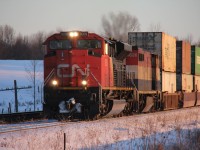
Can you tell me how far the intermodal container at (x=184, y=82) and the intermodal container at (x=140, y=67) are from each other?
607 centimetres

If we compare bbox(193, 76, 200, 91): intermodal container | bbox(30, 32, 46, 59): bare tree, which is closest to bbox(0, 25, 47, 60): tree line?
bbox(30, 32, 46, 59): bare tree

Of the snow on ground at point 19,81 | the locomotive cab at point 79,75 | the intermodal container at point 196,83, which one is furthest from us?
the snow on ground at point 19,81

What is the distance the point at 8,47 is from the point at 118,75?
262 feet

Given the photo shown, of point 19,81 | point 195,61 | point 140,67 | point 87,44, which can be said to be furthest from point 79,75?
point 19,81

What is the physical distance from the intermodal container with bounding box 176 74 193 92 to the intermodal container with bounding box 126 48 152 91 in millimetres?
6067

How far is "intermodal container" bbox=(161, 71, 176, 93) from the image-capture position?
26.4 meters

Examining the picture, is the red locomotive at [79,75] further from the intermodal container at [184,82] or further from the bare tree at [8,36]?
the bare tree at [8,36]

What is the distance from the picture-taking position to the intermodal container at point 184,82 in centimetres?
2966

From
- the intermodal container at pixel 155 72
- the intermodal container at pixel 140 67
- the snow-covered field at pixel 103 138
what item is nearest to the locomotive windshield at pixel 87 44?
the snow-covered field at pixel 103 138

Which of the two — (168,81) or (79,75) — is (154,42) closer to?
(168,81)

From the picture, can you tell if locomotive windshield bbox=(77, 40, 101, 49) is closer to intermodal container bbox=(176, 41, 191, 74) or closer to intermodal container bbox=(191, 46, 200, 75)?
intermodal container bbox=(176, 41, 191, 74)

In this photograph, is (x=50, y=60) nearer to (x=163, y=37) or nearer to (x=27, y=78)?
(x=163, y=37)

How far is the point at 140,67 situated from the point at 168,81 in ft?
18.7

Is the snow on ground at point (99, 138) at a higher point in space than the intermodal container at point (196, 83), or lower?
lower
